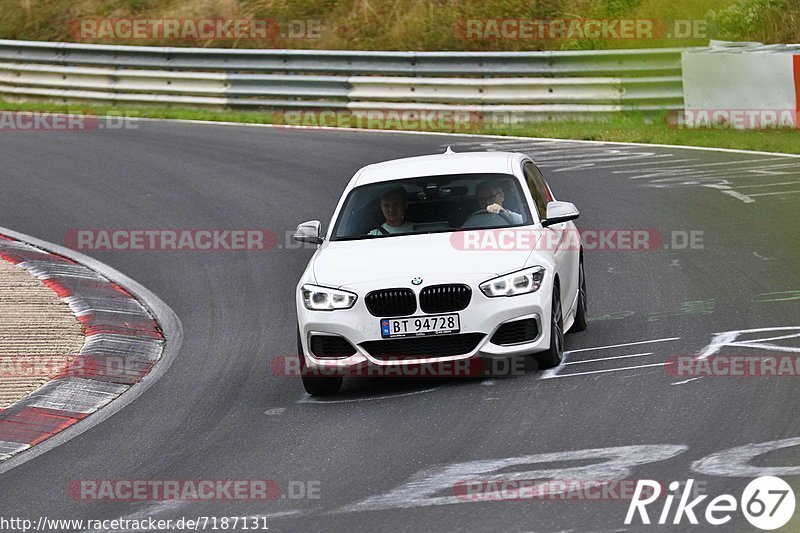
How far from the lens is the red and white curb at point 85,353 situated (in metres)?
9.86

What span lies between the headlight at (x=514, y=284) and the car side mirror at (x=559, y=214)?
0.82 m

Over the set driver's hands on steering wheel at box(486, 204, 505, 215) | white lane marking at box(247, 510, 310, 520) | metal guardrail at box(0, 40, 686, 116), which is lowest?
white lane marking at box(247, 510, 310, 520)

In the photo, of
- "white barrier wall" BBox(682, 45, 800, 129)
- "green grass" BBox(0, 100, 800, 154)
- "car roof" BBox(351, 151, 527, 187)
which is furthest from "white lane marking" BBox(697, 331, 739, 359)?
"white barrier wall" BBox(682, 45, 800, 129)

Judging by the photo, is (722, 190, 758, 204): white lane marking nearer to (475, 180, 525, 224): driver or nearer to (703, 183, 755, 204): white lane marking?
(703, 183, 755, 204): white lane marking

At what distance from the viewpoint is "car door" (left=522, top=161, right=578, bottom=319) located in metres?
10.4

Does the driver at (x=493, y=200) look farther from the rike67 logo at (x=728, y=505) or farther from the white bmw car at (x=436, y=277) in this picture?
the rike67 logo at (x=728, y=505)

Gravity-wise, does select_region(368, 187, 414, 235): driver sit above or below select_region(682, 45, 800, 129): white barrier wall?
below

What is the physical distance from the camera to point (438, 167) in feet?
36.6

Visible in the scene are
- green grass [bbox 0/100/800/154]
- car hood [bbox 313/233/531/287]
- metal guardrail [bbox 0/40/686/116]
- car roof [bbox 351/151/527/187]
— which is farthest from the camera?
metal guardrail [bbox 0/40/686/116]

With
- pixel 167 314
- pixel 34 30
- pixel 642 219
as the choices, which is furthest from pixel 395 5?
pixel 167 314

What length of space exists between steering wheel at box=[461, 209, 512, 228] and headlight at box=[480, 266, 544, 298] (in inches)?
A: 34.9

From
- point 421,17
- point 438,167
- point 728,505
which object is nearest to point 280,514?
point 728,505

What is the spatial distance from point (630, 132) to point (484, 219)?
12.2 metres

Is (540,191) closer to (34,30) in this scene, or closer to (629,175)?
(629,175)
